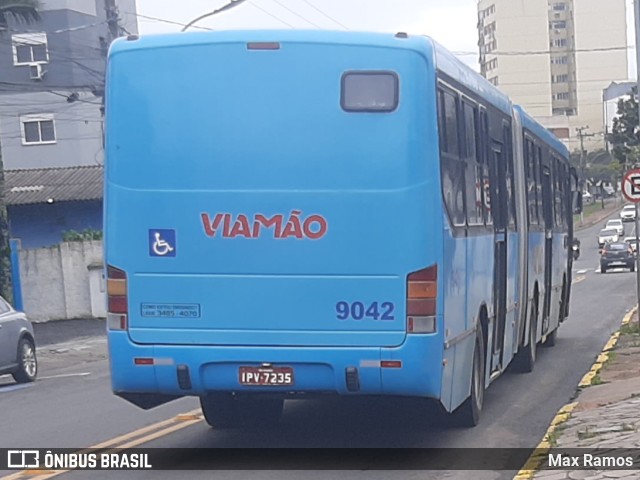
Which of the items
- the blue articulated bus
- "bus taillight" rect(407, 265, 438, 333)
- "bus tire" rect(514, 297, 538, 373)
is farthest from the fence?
"bus taillight" rect(407, 265, 438, 333)

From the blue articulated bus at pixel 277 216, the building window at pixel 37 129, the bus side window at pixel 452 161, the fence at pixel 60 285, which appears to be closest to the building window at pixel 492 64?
the building window at pixel 37 129

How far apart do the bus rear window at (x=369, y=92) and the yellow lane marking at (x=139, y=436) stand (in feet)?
12.0

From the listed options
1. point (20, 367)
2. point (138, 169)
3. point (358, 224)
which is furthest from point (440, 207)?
point (20, 367)

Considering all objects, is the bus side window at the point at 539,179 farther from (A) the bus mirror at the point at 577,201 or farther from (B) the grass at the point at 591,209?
(B) the grass at the point at 591,209

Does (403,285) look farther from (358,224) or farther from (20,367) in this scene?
(20,367)

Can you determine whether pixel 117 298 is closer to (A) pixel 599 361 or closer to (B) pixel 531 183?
(B) pixel 531 183

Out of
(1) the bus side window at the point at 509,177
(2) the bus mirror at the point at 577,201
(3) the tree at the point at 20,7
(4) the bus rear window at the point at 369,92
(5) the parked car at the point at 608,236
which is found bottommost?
(5) the parked car at the point at 608,236

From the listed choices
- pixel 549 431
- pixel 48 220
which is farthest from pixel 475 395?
pixel 48 220

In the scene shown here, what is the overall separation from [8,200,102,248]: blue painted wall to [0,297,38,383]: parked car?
2263cm

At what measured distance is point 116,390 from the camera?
9.86m

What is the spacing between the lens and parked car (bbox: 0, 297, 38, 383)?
62.7 ft

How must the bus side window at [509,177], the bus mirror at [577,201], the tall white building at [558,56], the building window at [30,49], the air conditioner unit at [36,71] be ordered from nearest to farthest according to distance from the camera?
the bus side window at [509,177]
the bus mirror at [577,201]
the air conditioner unit at [36,71]
the building window at [30,49]
the tall white building at [558,56]

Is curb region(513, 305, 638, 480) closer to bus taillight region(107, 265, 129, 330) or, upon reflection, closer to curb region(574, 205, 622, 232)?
bus taillight region(107, 265, 129, 330)

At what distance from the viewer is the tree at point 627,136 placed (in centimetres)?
6897
